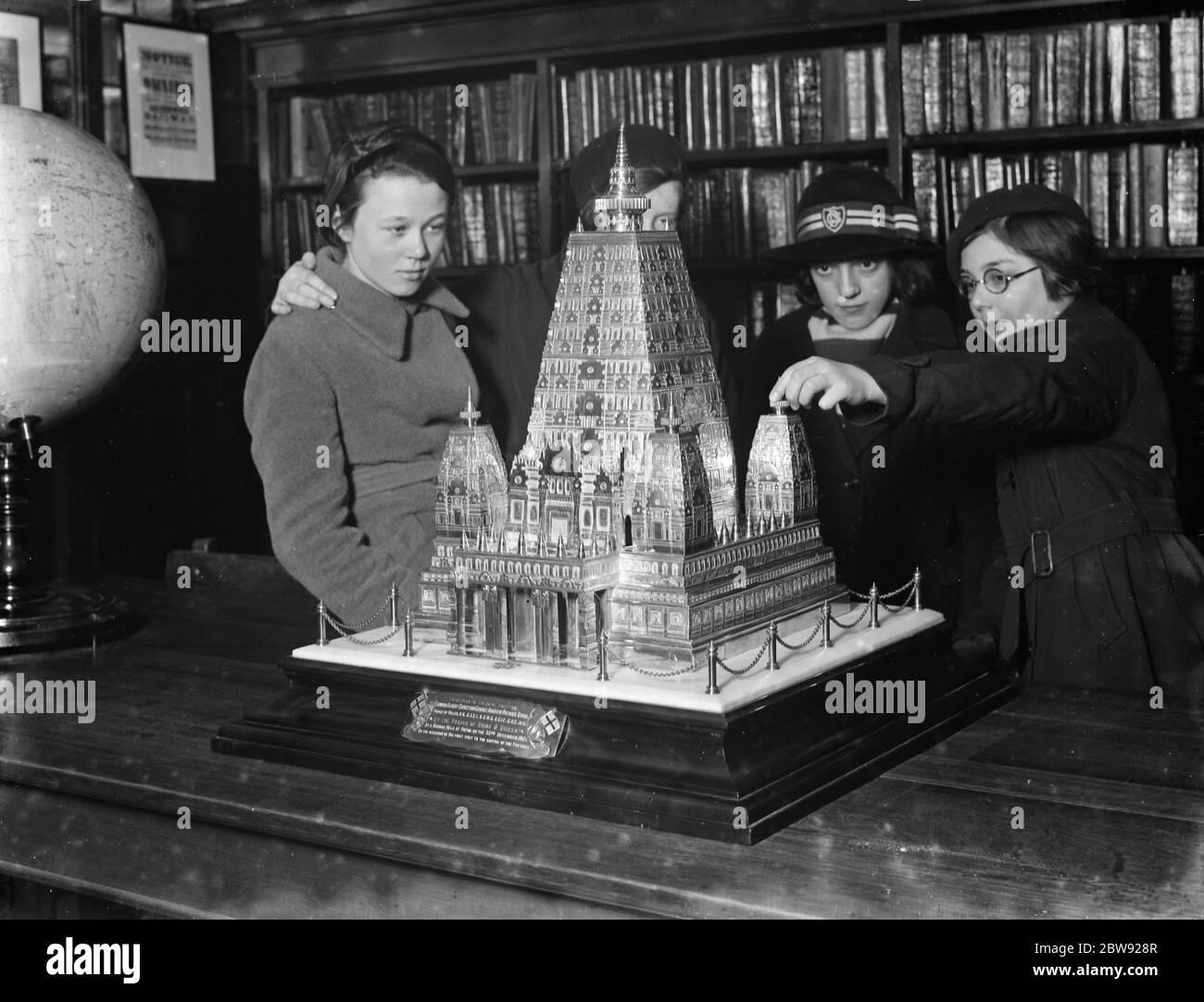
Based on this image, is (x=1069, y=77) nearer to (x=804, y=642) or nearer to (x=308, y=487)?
(x=804, y=642)

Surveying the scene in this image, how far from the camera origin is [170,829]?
7.68ft

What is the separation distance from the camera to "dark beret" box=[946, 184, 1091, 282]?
3104mm

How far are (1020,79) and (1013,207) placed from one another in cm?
169

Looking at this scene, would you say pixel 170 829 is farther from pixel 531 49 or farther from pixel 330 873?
pixel 531 49

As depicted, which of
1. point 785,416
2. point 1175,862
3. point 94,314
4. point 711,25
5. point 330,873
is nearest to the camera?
point 1175,862

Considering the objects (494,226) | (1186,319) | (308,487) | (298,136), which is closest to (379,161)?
(308,487)

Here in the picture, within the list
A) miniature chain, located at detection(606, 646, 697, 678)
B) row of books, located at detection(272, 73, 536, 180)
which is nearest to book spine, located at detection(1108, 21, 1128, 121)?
row of books, located at detection(272, 73, 536, 180)

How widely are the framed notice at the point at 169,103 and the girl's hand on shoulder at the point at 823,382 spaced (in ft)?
12.7

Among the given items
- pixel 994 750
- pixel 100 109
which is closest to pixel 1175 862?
pixel 994 750

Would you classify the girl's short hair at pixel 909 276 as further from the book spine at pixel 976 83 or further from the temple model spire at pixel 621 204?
the book spine at pixel 976 83

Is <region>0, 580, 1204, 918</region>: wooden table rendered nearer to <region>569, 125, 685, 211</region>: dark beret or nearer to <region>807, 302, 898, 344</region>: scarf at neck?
<region>807, 302, 898, 344</region>: scarf at neck

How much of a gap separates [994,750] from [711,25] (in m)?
3.13

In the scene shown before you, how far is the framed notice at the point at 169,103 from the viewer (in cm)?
552

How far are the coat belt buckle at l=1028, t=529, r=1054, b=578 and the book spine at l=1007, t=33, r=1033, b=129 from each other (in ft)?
6.33
